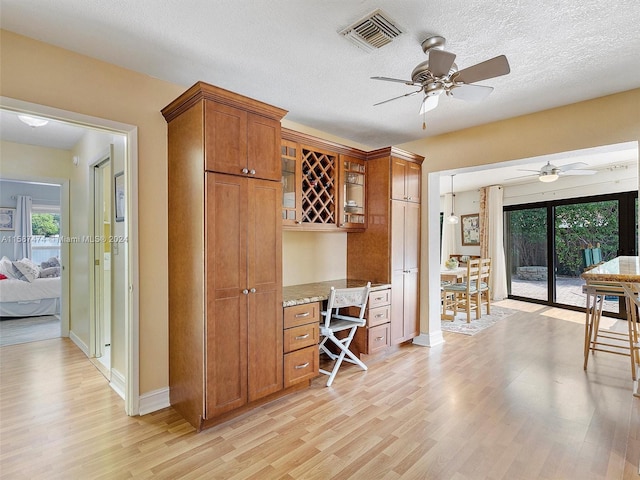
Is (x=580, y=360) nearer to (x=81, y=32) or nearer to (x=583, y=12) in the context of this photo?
(x=583, y=12)

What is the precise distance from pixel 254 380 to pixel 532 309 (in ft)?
19.2

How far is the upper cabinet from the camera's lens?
3.80 metres

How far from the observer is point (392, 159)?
3.76 metres

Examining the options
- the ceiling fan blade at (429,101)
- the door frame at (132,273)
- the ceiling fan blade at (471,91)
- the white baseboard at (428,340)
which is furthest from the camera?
the white baseboard at (428,340)

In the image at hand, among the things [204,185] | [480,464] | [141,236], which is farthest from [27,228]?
[480,464]

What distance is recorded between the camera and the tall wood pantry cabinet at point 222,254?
2.26 meters

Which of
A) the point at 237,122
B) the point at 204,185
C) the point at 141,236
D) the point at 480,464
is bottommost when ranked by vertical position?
the point at 480,464

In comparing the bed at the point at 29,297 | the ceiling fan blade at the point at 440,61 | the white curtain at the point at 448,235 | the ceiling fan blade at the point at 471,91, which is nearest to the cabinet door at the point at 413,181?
the ceiling fan blade at the point at 471,91

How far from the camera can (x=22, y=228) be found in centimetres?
668

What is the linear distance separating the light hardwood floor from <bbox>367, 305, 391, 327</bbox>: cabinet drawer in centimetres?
46

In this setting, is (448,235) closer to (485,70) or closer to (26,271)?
(485,70)

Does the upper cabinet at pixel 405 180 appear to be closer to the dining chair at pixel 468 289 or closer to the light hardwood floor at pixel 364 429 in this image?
the light hardwood floor at pixel 364 429

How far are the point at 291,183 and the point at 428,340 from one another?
8.63 ft

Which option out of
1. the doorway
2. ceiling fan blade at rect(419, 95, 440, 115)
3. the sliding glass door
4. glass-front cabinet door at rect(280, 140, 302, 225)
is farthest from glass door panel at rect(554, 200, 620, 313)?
the doorway
